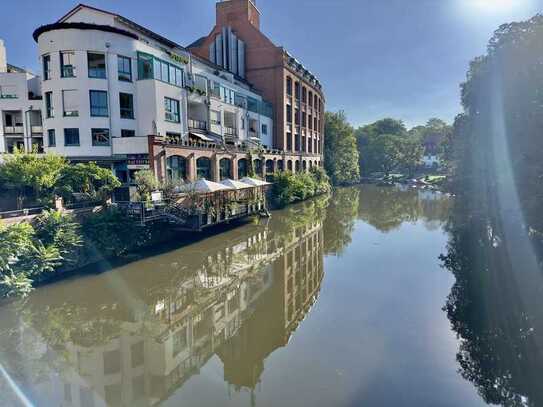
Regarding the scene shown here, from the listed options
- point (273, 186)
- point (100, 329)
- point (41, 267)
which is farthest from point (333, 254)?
point (273, 186)

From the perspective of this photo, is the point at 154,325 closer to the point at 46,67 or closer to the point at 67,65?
the point at 67,65

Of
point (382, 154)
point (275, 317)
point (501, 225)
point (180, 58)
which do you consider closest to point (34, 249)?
point (275, 317)

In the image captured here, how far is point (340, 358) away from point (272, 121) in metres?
36.9

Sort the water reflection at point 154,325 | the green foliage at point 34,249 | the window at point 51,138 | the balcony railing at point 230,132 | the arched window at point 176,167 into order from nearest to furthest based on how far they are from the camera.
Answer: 1. the water reflection at point 154,325
2. the green foliage at point 34,249
3. the arched window at point 176,167
4. the window at point 51,138
5. the balcony railing at point 230,132

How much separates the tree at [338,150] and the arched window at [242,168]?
33256 mm

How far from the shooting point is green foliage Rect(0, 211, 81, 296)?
11086 mm

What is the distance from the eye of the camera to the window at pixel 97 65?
2278 cm

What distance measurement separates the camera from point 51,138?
23.5 meters

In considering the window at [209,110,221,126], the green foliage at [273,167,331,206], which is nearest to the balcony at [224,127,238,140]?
the window at [209,110,221,126]

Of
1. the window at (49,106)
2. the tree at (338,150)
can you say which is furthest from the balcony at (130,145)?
the tree at (338,150)

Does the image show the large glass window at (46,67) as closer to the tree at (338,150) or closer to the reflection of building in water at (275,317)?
the reflection of building in water at (275,317)

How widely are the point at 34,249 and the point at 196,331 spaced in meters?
6.99

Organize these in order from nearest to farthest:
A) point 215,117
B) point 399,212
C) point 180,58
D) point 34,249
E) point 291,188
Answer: point 34,249
point 180,58
point 215,117
point 399,212
point 291,188

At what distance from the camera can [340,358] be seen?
26.6ft
